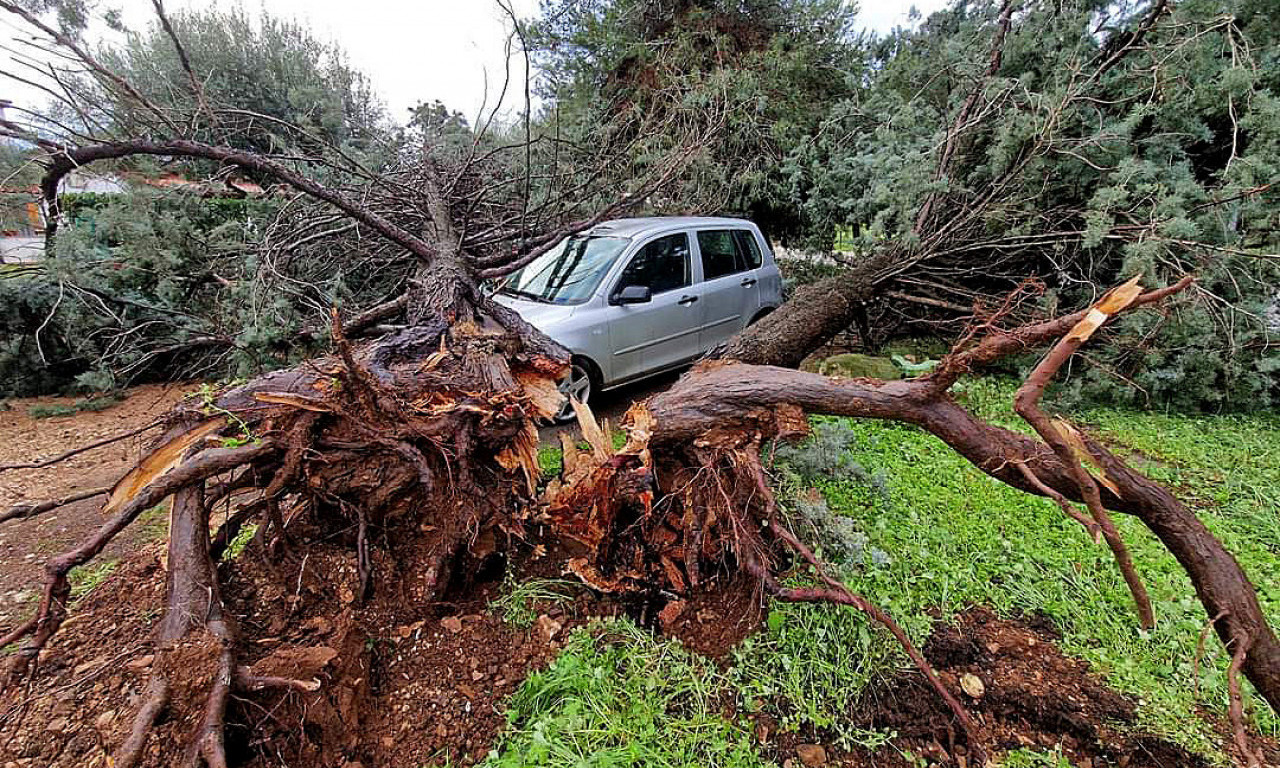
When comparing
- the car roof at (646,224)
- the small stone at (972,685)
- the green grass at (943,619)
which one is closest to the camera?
the green grass at (943,619)

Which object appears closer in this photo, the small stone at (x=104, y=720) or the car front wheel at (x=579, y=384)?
the small stone at (x=104, y=720)

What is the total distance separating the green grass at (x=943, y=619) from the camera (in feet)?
6.90

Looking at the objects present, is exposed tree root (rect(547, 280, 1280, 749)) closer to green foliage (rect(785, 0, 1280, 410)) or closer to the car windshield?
the car windshield

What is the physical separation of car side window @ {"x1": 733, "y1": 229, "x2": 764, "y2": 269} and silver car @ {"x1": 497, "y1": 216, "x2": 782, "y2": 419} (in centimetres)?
3

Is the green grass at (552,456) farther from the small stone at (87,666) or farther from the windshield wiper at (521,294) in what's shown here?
the small stone at (87,666)

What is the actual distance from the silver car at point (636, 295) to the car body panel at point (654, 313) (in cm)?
1

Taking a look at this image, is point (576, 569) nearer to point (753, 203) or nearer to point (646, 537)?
point (646, 537)

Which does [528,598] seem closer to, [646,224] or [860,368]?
[860,368]

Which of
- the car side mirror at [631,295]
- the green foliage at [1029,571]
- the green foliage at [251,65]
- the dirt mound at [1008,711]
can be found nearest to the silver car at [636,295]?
the car side mirror at [631,295]

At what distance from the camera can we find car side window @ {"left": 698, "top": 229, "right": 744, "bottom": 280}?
6012 mm

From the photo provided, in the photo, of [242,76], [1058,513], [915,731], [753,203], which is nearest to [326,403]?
[915,731]

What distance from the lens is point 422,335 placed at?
2934mm

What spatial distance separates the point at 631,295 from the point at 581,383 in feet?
3.10

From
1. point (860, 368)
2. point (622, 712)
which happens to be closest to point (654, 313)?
point (860, 368)
